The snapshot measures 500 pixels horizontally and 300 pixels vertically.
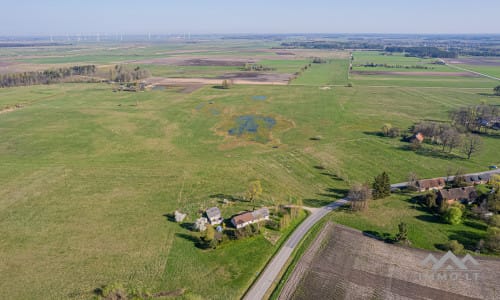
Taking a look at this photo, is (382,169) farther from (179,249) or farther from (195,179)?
(179,249)

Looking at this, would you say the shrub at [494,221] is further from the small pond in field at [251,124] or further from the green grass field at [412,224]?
the small pond in field at [251,124]

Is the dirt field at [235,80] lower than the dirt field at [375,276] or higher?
higher

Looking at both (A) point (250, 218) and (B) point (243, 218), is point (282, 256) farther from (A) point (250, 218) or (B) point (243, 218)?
(B) point (243, 218)

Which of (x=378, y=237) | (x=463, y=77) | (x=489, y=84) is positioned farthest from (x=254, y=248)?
(x=463, y=77)

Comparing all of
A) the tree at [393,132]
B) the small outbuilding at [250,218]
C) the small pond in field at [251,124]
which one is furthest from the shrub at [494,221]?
the small pond in field at [251,124]

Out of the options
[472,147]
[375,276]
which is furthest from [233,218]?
[472,147]

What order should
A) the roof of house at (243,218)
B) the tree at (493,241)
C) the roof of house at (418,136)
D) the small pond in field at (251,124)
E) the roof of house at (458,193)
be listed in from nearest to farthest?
the tree at (493,241)
the roof of house at (243,218)
the roof of house at (458,193)
the roof of house at (418,136)
the small pond in field at (251,124)

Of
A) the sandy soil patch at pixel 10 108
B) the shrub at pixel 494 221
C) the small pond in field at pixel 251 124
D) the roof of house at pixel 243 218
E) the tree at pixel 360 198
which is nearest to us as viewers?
the shrub at pixel 494 221
